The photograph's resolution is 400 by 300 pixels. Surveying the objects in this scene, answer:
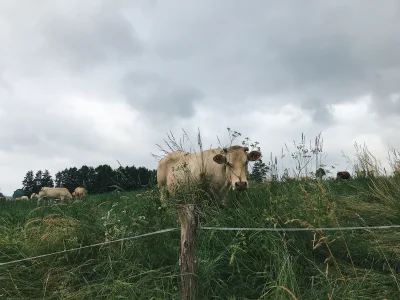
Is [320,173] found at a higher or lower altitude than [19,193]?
lower

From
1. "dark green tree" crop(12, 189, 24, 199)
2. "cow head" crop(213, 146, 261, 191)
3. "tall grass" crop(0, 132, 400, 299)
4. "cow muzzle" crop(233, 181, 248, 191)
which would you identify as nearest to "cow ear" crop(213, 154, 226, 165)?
"cow head" crop(213, 146, 261, 191)

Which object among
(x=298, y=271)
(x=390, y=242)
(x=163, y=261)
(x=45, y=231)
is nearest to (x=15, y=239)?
(x=45, y=231)

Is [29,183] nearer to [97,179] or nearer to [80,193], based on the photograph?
[97,179]

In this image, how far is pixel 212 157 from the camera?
343 inches

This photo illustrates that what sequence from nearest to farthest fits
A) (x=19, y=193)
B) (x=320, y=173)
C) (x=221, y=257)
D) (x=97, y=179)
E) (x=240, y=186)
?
(x=221, y=257) → (x=240, y=186) → (x=320, y=173) → (x=97, y=179) → (x=19, y=193)

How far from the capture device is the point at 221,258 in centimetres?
477

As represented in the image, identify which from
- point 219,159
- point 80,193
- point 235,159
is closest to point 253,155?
point 235,159

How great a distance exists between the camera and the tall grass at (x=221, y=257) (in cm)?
427

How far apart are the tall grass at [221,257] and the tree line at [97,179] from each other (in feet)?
3.41

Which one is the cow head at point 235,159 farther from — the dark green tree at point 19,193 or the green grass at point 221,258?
the dark green tree at point 19,193

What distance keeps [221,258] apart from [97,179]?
28.2 metres

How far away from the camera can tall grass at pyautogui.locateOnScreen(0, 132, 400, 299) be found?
4.27m

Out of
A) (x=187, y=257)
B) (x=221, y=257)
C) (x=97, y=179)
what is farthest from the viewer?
(x=97, y=179)

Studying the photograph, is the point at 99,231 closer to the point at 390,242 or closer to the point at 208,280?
the point at 208,280
